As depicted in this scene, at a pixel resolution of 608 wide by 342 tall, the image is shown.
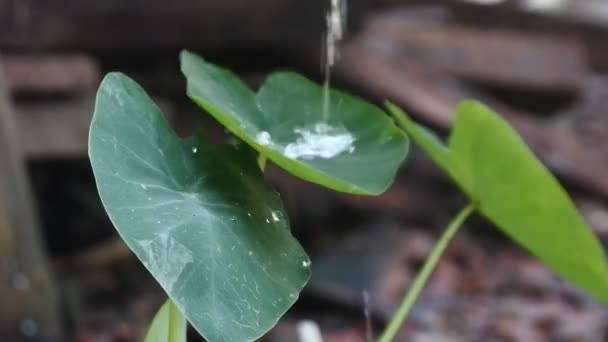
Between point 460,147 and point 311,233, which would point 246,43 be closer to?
point 311,233

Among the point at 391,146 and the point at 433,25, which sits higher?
the point at 391,146

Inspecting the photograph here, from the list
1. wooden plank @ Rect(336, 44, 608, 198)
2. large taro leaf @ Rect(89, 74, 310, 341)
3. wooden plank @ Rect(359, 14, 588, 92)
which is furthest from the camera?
wooden plank @ Rect(359, 14, 588, 92)

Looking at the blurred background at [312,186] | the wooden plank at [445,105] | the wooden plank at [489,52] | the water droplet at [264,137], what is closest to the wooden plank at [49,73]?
the blurred background at [312,186]

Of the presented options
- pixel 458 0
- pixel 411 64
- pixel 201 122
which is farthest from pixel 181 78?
pixel 458 0

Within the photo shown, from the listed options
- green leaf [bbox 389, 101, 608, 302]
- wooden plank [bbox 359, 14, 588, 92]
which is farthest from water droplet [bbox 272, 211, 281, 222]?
wooden plank [bbox 359, 14, 588, 92]

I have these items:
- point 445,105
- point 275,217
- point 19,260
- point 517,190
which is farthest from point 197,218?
point 445,105

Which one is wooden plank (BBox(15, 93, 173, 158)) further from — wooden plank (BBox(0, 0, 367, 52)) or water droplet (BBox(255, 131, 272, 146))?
water droplet (BBox(255, 131, 272, 146))

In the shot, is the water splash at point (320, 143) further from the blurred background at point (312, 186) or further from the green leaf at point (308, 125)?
the blurred background at point (312, 186)
